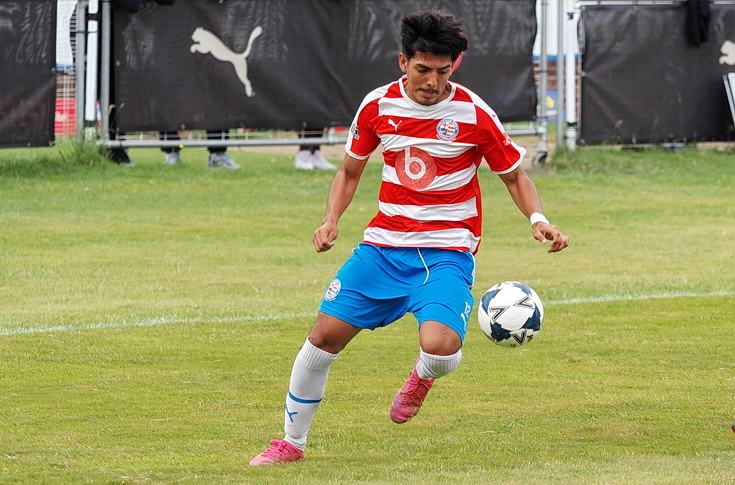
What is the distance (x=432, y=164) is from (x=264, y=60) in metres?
10.9

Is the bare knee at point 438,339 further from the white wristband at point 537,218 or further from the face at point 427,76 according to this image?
the face at point 427,76

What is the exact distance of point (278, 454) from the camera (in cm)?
585

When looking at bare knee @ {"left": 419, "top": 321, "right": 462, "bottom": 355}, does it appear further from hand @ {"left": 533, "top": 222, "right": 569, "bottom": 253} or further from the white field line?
the white field line

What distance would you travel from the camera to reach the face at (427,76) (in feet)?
19.4

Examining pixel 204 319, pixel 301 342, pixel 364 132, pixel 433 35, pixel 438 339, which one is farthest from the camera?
pixel 204 319

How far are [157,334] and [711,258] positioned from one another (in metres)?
6.01

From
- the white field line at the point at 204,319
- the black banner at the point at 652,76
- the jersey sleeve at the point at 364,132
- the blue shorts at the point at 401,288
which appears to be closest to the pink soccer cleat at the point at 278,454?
the blue shorts at the point at 401,288

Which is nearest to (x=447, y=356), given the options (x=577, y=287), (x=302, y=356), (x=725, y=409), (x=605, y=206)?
(x=302, y=356)

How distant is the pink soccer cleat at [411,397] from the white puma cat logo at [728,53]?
1437 centimetres

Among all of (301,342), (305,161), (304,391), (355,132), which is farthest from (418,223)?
(305,161)

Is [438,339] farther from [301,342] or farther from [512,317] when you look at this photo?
[301,342]

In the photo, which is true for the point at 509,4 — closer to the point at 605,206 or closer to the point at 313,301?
the point at 605,206

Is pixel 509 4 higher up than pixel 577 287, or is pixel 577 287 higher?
pixel 509 4

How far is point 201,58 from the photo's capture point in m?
16.4
